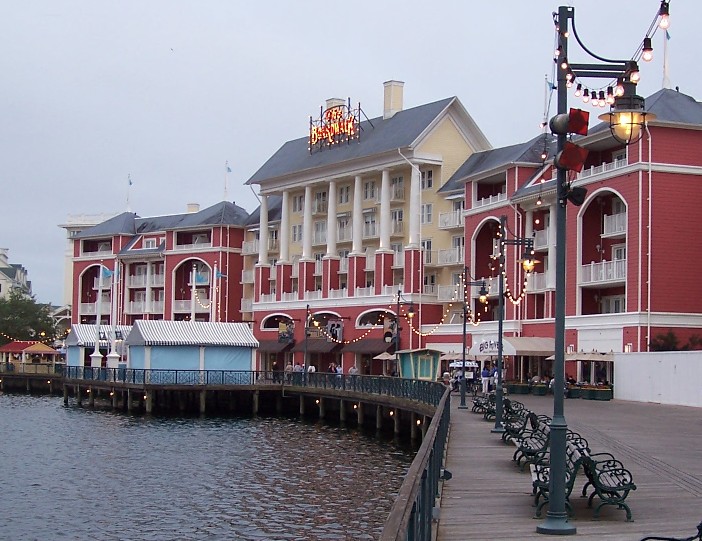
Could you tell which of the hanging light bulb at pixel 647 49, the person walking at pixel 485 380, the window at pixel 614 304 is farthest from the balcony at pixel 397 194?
the hanging light bulb at pixel 647 49

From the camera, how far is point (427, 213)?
78938 mm

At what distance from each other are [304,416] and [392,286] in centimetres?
1617

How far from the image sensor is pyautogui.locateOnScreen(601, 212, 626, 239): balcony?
5678 cm

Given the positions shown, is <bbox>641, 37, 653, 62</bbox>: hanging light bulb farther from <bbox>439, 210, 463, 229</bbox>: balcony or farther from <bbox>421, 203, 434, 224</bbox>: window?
<bbox>421, 203, 434, 224</bbox>: window

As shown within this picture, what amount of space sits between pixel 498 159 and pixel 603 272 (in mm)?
17726

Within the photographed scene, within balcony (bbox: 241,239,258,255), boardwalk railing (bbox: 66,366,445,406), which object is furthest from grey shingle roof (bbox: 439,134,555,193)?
balcony (bbox: 241,239,258,255)

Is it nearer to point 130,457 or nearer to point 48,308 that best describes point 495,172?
point 130,457

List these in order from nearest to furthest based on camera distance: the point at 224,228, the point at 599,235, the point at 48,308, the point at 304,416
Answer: the point at 599,235 < the point at 304,416 < the point at 224,228 < the point at 48,308

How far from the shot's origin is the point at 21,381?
98.3m

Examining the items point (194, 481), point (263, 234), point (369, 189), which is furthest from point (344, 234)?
point (194, 481)

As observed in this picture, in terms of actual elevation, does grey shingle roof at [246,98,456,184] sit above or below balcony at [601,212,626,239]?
above

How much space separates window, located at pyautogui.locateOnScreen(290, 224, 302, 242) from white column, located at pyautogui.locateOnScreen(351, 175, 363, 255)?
8542 mm

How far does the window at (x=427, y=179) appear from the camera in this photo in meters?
79.6

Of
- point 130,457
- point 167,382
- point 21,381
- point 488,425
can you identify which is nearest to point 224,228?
point 21,381
